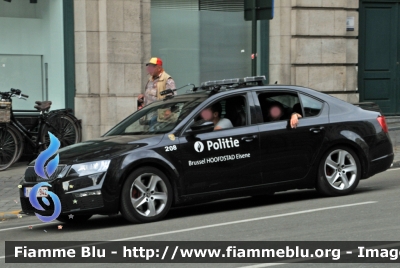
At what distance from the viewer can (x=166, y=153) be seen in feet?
30.2

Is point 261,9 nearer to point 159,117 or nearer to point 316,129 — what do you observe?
point 316,129

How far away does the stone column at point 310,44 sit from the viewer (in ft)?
60.1

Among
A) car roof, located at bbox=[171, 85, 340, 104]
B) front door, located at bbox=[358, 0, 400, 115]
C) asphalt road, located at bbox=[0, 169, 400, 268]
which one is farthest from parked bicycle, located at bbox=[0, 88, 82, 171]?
front door, located at bbox=[358, 0, 400, 115]

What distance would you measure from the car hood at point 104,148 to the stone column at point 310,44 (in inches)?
368

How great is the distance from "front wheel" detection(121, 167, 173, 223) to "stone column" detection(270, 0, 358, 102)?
9.61 meters

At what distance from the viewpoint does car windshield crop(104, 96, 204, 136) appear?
379 inches

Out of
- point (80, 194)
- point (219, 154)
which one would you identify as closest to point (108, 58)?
point (219, 154)

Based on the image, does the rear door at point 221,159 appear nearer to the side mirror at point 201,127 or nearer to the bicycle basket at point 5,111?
the side mirror at point 201,127

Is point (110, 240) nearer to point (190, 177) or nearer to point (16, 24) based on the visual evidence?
point (190, 177)

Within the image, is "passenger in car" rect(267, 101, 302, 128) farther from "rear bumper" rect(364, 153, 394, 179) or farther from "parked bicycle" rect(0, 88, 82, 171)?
"parked bicycle" rect(0, 88, 82, 171)

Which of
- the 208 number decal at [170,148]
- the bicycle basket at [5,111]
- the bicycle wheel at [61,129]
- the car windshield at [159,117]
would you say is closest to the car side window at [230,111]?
the car windshield at [159,117]

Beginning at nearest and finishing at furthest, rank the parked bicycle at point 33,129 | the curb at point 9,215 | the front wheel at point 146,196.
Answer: the front wheel at point 146,196 < the curb at point 9,215 < the parked bicycle at point 33,129

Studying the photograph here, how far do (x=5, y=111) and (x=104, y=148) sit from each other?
5.51 metres

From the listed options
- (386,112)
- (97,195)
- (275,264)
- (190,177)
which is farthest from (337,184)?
(386,112)
